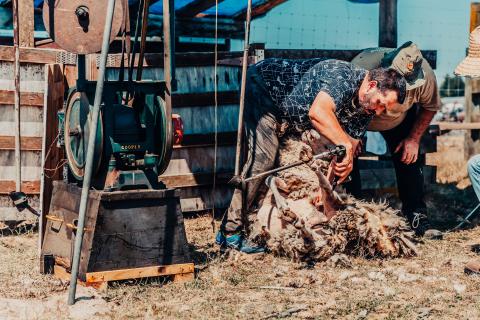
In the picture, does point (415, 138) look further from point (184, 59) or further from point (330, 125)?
point (184, 59)

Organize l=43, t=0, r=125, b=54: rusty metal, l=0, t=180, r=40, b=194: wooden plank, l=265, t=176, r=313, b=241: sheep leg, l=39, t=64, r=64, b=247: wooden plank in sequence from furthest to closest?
l=0, t=180, r=40, b=194: wooden plank
l=39, t=64, r=64, b=247: wooden plank
l=265, t=176, r=313, b=241: sheep leg
l=43, t=0, r=125, b=54: rusty metal

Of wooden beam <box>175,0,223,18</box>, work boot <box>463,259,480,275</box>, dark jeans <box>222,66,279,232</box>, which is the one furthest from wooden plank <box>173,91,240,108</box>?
work boot <box>463,259,480,275</box>

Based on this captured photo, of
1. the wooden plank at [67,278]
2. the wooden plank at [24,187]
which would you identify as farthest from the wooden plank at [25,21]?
the wooden plank at [67,278]

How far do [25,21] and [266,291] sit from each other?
3329 millimetres

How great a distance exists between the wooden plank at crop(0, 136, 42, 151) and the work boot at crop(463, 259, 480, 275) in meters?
3.69

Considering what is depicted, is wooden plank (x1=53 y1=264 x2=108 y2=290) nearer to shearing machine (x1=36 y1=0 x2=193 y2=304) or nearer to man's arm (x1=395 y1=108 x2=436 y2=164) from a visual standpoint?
shearing machine (x1=36 y1=0 x2=193 y2=304)

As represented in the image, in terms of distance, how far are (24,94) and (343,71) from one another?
283 centimetres

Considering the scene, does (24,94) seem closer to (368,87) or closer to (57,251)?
(57,251)

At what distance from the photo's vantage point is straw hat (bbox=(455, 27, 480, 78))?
248 inches

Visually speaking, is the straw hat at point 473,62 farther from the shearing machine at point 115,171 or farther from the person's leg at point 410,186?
the shearing machine at point 115,171

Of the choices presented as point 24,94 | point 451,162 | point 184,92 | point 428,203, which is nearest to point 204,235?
point 184,92

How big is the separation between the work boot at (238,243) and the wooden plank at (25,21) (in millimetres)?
2414

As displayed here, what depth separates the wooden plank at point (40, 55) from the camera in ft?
22.3

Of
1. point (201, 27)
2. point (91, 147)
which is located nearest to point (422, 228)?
point (91, 147)
